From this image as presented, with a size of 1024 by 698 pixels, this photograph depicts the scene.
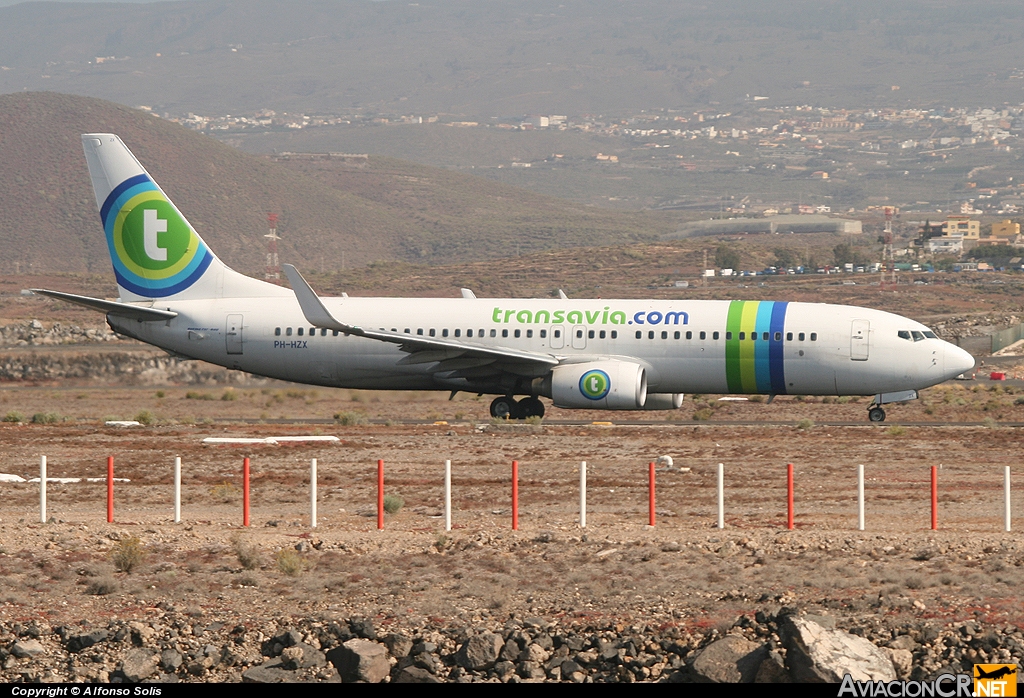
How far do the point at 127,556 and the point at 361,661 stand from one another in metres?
5.00

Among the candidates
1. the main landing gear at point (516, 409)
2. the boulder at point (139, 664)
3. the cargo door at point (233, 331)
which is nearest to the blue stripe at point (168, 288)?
the cargo door at point (233, 331)

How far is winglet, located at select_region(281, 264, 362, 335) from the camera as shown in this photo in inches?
1423

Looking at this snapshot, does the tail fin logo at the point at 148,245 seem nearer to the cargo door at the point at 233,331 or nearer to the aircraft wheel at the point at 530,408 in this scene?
the cargo door at the point at 233,331

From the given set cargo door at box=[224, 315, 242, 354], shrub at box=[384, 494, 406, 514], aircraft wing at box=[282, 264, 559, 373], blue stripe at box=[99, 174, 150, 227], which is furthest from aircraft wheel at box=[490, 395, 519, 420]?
shrub at box=[384, 494, 406, 514]

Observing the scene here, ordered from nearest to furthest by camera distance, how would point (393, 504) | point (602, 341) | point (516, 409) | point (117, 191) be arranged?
point (393, 504), point (602, 341), point (516, 409), point (117, 191)

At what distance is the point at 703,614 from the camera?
18.6m

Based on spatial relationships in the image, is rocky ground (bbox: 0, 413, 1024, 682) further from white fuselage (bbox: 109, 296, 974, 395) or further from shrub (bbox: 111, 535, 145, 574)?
white fuselage (bbox: 109, 296, 974, 395)

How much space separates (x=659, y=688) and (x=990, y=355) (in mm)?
56169

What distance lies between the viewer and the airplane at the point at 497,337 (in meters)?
37.7

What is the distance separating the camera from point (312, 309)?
36.8m

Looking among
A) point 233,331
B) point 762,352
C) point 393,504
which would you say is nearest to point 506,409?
point 762,352

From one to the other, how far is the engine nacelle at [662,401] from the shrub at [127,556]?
69.1 ft

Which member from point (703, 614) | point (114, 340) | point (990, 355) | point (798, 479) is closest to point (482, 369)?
point (798, 479)

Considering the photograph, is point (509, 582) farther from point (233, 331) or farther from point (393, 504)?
point (233, 331)
